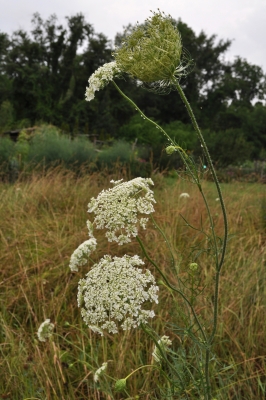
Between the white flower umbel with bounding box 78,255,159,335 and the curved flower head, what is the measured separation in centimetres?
58

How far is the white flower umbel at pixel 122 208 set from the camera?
1.31 m

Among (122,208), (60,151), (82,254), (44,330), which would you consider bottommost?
(44,330)

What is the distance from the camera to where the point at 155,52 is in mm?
1199

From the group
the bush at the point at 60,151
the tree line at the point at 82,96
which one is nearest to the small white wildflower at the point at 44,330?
the bush at the point at 60,151

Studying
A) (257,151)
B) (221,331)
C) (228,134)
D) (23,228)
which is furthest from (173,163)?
(257,151)

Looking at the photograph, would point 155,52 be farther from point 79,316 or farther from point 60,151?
point 60,151

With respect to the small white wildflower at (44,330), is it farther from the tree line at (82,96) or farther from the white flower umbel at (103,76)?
the tree line at (82,96)

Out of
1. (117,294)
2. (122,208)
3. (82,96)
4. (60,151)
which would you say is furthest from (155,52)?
(82,96)

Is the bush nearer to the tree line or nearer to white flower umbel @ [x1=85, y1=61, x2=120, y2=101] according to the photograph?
white flower umbel @ [x1=85, y1=61, x2=120, y2=101]

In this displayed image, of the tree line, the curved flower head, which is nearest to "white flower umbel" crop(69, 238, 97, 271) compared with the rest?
the curved flower head

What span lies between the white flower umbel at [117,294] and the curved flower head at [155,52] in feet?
1.91

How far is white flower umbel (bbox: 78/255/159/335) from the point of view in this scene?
128 centimetres

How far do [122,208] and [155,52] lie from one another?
0.47m

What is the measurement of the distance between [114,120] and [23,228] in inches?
1140
